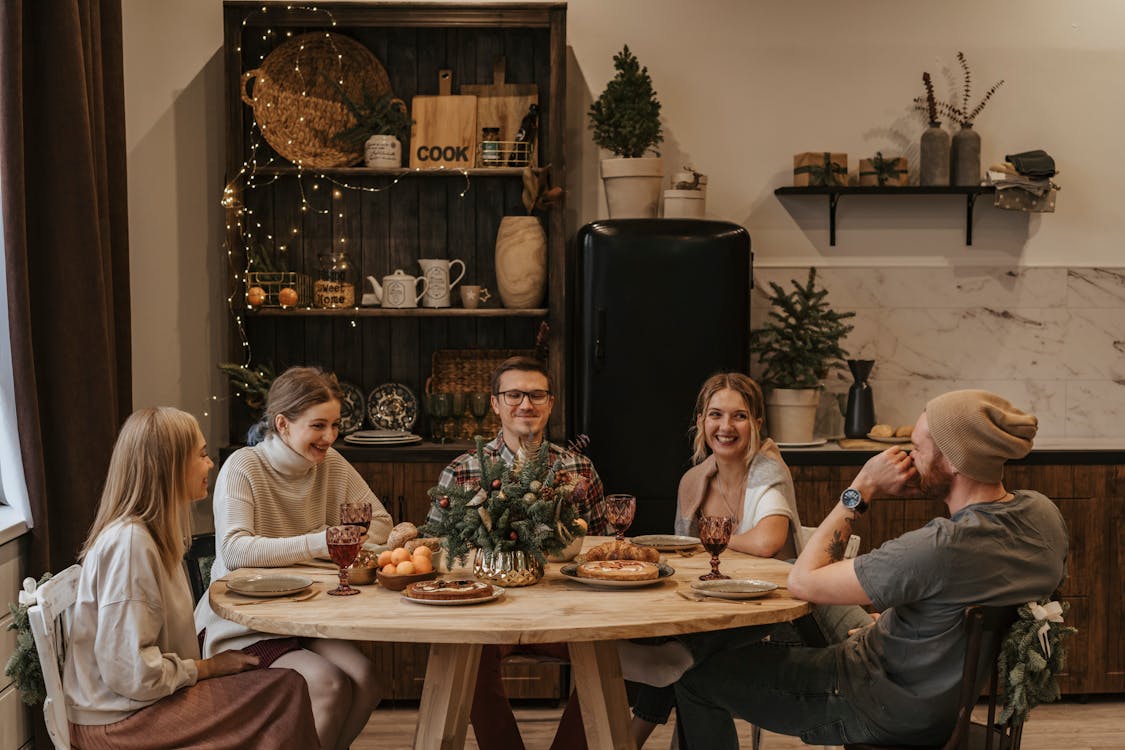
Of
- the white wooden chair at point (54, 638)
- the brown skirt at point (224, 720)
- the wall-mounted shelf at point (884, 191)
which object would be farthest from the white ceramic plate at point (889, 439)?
the white wooden chair at point (54, 638)

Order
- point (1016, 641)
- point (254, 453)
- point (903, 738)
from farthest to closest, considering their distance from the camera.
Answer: point (254, 453) < point (903, 738) < point (1016, 641)

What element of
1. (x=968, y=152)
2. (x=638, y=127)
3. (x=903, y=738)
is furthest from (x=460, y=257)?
(x=903, y=738)

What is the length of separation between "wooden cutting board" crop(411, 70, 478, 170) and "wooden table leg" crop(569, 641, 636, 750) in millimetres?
2381

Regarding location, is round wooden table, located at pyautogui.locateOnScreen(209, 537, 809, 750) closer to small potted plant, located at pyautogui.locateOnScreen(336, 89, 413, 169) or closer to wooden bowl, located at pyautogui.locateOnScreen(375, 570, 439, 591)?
wooden bowl, located at pyautogui.locateOnScreen(375, 570, 439, 591)

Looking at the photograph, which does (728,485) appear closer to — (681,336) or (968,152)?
(681,336)

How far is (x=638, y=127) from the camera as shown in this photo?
443 cm

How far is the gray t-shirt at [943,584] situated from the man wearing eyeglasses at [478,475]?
3.15 feet

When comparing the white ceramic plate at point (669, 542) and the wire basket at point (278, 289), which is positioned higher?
the wire basket at point (278, 289)

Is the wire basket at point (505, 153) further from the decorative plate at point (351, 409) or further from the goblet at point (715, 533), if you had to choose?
the goblet at point (715, 533)

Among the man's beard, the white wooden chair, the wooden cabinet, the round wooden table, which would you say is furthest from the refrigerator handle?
the white wooden chair

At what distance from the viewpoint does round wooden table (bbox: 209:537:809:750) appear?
7.55 ft

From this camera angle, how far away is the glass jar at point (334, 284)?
14.7ft

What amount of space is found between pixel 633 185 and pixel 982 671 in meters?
2.50

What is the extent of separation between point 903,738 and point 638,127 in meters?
2.57
